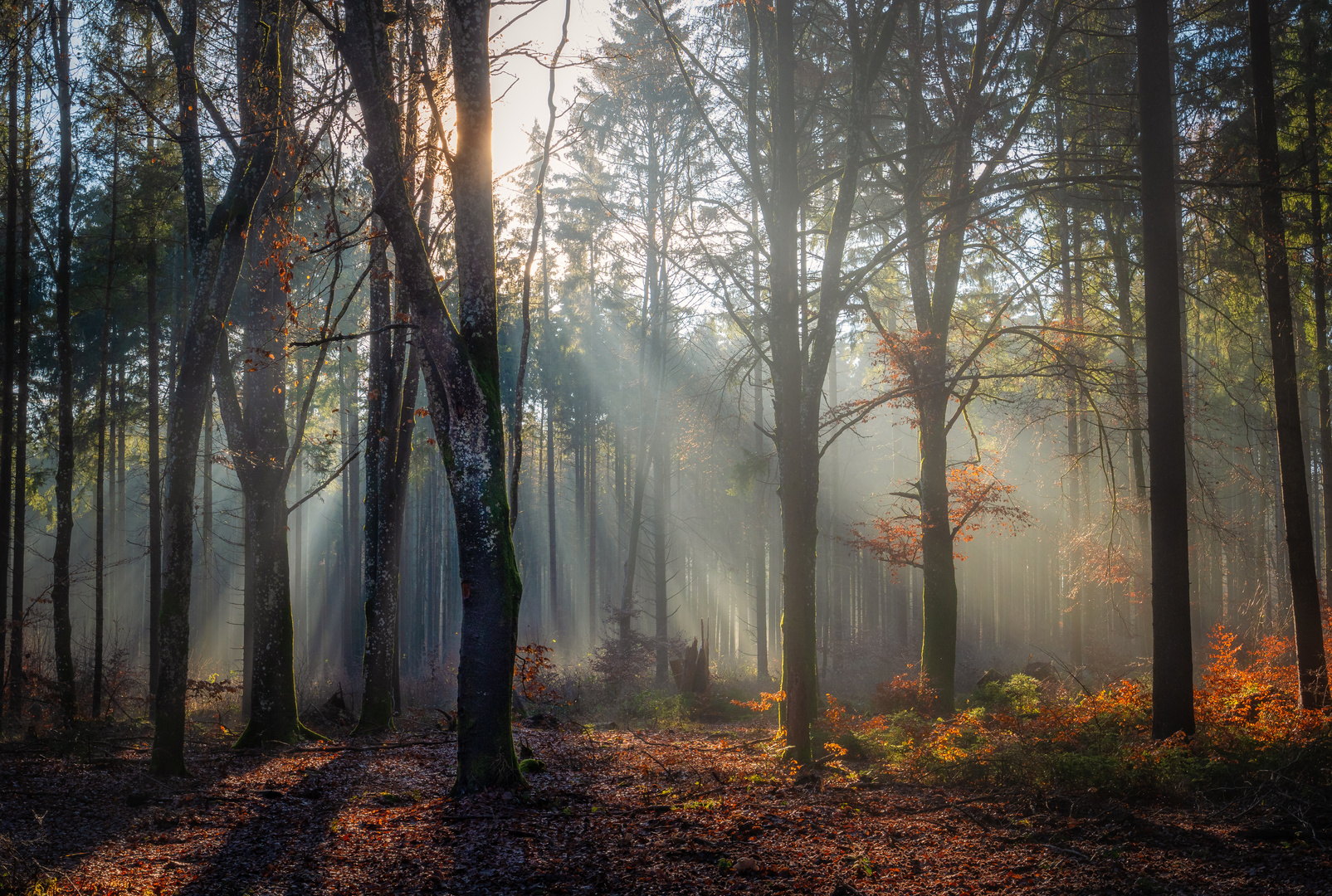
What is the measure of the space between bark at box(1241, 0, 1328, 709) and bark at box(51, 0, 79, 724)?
1764cm

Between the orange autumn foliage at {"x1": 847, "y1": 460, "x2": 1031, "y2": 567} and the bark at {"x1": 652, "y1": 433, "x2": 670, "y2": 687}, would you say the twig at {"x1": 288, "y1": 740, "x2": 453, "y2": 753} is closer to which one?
the orange autumn foliage at {"x1": 847, "y1": 460, "x2": 1031, "y2": 567}

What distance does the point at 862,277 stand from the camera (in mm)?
8531

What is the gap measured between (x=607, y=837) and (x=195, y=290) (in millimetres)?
7095

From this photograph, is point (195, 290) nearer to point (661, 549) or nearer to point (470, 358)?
point (470, 358)

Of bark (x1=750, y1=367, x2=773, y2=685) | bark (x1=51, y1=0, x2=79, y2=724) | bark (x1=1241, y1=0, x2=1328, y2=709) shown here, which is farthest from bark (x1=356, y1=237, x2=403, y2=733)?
bark (x1=1241, y1=0, x2=1328, y2=709)

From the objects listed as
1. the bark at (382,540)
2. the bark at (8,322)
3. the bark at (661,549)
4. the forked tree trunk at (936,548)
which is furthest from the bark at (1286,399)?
the bark at (8,322)

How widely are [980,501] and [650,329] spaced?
11139mm

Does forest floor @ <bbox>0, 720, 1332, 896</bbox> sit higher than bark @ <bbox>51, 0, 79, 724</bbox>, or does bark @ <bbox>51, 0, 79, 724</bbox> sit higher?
bark @ <bbox>51, 0, 79, 724</bbox>

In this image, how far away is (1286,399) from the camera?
30.5 ft

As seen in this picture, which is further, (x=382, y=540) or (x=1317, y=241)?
(x=382, y=540)

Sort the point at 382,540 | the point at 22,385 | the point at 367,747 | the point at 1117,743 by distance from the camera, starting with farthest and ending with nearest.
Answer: the point at 22,385
the point at 382,540
the point at 367,747
the point at 1117,743

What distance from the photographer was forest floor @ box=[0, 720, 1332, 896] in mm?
4402

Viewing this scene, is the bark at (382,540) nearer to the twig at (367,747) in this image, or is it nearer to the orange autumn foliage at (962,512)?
the twig at (367,747)

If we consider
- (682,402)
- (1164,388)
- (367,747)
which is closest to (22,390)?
(367,747)
